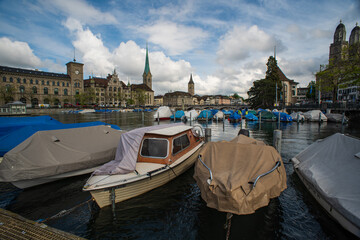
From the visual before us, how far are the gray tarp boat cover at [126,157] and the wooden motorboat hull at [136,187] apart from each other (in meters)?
0.63

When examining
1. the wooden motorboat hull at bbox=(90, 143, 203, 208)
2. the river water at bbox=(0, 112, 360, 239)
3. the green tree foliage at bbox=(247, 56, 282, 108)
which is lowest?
the river water at bbox=(0, 112, 360, 239)

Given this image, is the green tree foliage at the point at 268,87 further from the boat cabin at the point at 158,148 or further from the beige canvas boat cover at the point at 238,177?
the beige canvas boat cover at the point at 238,177

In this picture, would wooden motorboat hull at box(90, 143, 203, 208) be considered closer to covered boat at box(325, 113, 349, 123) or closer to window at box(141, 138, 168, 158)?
window at box(141, 138, 168, 158)

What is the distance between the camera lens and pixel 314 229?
582cm

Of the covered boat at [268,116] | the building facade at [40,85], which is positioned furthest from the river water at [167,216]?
the building facade at [40,85]

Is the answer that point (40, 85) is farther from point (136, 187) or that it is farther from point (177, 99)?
point (136, 187)

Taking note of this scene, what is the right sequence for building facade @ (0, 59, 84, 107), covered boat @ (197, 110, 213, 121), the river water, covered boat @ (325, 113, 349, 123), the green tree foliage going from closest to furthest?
1. the river water
2. covered boat @ (325, 113, 349, 123)
3. covered boat @ (197, 110, 213, 121)
4. the green tree foliage
5. building facade @ (0, 59, 84, 107)

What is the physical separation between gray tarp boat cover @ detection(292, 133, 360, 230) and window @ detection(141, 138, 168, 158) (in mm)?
6046

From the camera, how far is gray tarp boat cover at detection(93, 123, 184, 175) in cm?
695

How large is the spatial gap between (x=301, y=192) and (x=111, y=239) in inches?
313

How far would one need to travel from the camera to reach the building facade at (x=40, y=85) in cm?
8419

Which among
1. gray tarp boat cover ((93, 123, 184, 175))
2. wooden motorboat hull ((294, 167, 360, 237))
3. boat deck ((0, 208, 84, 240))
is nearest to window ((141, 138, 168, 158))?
gray tarp boat cover ((93, 123, 184, 175))

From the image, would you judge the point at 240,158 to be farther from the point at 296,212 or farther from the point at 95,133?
the point at 95,133

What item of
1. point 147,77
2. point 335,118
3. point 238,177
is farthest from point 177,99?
point 238,177
